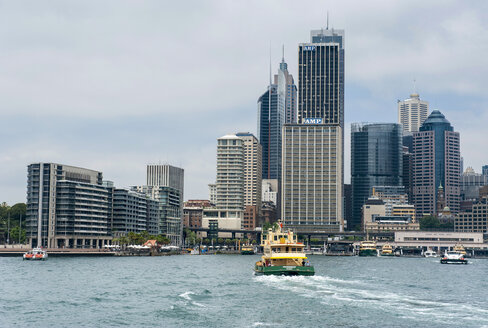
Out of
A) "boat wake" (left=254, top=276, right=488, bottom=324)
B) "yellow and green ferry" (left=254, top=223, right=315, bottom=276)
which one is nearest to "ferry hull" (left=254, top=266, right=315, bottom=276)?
"yellow and green ferry" (left=254, top=223, right=315, bottom=276)

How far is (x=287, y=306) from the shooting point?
84188 millimetres

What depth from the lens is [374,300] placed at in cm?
Result: 9162

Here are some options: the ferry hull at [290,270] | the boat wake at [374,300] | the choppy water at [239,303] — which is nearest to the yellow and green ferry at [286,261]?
the ferry hull at [290,270]

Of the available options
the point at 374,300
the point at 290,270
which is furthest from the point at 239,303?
the point at 290,270

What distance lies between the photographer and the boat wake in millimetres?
77875

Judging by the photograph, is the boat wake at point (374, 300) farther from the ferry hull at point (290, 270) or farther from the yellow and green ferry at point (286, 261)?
the yellow and green ferry at point (286, 261)

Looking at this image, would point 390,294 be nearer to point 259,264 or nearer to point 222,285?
point 222,285

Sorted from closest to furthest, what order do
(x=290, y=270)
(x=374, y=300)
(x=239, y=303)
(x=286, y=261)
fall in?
(x=239, y=303) < (x=374, y=300) < (x=290, y=270) < (x=286, y=261)

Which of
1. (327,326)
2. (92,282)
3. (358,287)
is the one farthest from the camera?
(92,282)

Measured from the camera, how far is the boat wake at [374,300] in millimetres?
77875

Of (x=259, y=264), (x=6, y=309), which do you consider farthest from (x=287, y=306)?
(x=259, y=264)

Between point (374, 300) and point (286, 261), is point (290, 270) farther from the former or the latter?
point (374, 300)

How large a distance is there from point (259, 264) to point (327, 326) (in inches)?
2884

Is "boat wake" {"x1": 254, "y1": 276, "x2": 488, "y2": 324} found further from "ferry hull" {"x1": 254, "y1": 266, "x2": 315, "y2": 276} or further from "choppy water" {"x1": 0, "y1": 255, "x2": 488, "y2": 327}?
"ferry hull" {"x1": 254, "y1": 266, "x2": 315, "y2": 276}
